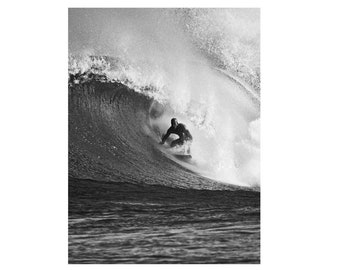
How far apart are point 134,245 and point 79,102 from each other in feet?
4.53

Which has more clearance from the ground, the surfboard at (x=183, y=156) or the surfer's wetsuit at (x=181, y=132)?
the surfer's wetsuit at (x=181, y=132)

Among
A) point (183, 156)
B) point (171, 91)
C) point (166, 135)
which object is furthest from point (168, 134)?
point (171, 91)

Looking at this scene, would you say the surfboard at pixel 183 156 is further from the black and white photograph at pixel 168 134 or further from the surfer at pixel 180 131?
the surfer at pixel 180 131

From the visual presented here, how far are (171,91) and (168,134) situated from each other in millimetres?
389

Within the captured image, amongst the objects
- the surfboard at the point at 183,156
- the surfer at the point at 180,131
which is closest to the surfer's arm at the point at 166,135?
the surfer at the point at 180,131

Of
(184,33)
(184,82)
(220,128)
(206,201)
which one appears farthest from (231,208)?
(184,33)

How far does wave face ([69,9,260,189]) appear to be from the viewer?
6.13 m

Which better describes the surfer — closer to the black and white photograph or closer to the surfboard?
the black and white photograph

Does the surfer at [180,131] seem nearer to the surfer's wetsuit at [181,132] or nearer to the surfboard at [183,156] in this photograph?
the surfer's wetsuit at [181,132]

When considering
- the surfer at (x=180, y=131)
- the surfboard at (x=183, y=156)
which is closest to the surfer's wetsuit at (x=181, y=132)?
the surfer at (x=180, y=131)

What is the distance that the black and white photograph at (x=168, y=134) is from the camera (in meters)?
6.08

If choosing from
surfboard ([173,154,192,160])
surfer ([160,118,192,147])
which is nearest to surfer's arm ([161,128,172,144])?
surfer ([160,118,192,147])

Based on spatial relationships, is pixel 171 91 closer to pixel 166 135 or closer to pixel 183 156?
pixel 166 135
